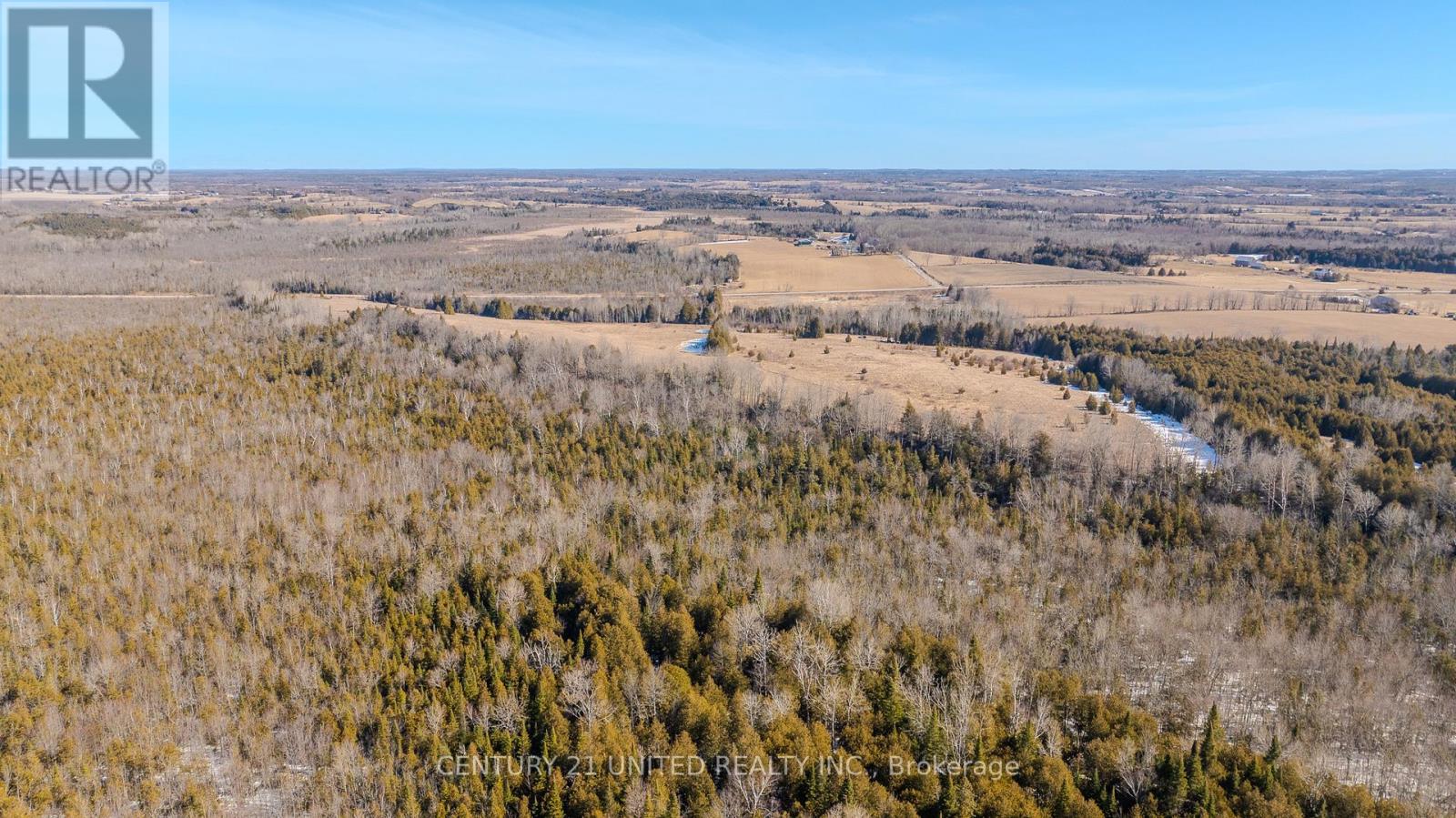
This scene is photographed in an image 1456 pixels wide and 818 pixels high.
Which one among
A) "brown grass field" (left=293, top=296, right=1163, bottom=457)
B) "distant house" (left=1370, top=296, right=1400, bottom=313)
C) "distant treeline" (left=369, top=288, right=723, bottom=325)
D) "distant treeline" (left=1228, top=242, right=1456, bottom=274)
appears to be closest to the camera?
"brown grass field" (left=293, top=296, right=1163, bottom=457)

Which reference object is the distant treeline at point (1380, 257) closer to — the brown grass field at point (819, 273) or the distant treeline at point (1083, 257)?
the distant treeline at point (1083, 257)

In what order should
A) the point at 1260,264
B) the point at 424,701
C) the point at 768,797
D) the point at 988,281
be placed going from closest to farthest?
1. the point at 768,797
2. the point at 424,701
3. the point at 988,281
4. the point at 1260,264

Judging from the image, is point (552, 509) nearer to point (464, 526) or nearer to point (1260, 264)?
point (464, 526)

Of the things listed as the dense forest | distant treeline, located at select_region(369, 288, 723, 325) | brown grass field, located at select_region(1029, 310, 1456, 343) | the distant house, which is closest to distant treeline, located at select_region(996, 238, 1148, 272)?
the distant house

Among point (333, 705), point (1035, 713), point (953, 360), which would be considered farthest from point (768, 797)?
point (953, 360)

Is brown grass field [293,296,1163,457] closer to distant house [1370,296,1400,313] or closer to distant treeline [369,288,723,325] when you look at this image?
distant treeline [369,288,723,325]

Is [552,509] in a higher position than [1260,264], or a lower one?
lower
